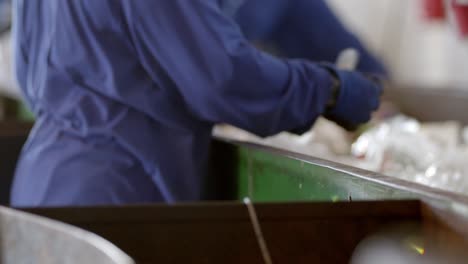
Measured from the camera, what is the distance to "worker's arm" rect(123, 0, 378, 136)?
4.51ft

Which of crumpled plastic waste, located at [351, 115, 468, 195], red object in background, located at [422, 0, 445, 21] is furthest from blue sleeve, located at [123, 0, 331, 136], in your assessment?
red object in background, located at [422, 0, 445, 21]

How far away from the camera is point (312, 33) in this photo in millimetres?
1968

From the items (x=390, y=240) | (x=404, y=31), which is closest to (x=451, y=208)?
(x=390, y=240)

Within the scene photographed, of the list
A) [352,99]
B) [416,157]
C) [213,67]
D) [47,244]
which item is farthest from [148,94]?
[47,244]

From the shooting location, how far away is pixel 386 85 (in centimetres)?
273

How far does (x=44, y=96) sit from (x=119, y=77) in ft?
0.53

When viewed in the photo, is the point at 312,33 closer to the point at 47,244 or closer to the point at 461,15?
the point at 461,15

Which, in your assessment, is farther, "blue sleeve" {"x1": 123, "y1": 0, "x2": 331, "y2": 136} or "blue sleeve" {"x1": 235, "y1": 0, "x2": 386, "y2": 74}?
"blue sleeve" {"x1": 235, "y1": 0, "x2": 386, "y2": 74}

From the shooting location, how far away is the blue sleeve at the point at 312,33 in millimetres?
1951

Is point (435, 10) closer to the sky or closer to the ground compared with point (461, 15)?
closer to the ground

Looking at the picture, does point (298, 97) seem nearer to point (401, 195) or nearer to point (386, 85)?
point (401, 195)

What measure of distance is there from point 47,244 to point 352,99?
727 mm

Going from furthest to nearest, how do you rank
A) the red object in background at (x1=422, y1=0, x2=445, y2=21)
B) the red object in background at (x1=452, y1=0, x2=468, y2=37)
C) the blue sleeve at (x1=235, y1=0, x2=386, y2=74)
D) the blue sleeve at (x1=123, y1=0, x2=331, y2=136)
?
the red object in background at (x1=422, y1=0, x2=445, y2=21) < the blue sleeve at (x1=235, y1=0, x2=386, y2=74) < the red object in background at (x1=452, y1=0, x2=468, y2=37) < the blue sleeve at (x1=123, y1=0, x2=331, y2=136)

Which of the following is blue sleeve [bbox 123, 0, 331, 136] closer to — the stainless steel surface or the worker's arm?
the worker's arm
